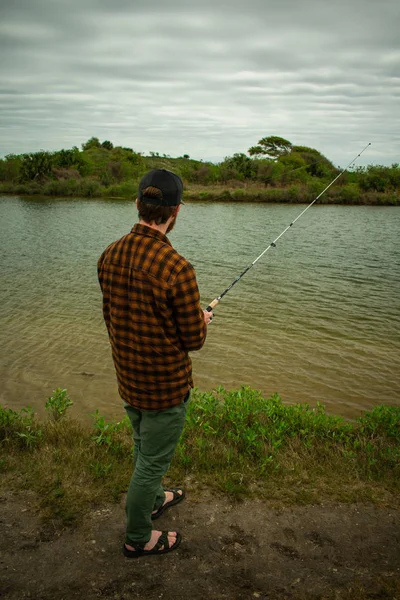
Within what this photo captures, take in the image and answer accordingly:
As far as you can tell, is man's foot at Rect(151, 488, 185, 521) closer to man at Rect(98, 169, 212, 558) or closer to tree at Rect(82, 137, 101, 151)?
man at Rect(98, 169, 212, 558)

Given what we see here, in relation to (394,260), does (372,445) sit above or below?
below

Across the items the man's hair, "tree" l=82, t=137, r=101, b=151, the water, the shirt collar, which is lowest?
the water

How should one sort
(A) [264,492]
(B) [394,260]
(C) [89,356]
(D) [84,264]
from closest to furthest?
(A) [264,492] < (C) [89,356] < (D) [84,264] < (B) [394,260]

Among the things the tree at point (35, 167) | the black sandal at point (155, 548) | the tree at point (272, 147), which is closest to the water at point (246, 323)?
the black sandal at point (155, 548)

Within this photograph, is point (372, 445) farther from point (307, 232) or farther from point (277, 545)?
point (307, 232)

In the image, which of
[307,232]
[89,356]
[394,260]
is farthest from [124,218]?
[89,356]

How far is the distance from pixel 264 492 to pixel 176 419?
4.46ft

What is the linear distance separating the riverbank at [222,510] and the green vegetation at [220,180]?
4509 cm

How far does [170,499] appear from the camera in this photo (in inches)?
128

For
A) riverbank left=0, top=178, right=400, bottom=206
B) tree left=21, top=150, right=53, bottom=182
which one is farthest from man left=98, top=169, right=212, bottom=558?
tree left=21, top=150, right=53, bottom=182

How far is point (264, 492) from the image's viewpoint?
3.40m

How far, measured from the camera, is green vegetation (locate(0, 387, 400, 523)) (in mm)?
3367

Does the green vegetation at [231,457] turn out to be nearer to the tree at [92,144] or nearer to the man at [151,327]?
the man at [151,327]

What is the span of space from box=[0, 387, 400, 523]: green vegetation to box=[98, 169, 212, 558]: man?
87cm
